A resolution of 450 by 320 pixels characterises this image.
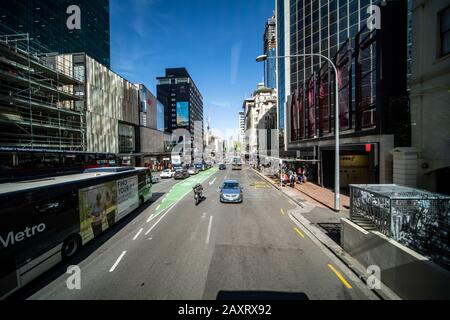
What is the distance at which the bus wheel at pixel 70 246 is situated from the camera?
6.99m

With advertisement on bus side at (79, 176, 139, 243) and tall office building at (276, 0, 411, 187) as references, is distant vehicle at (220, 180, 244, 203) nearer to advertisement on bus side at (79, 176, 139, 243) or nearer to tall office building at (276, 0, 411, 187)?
advertisement on bus side at (79, 176, 139, 243)

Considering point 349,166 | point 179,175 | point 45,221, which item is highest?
point 349,166

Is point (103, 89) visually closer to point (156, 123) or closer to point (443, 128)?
point (156, 123)

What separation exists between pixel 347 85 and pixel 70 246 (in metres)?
25.6

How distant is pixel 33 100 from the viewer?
21.4 metres

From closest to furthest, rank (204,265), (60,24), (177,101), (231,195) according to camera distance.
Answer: (204,265) < (231,195) < (60,24) < (177,101)

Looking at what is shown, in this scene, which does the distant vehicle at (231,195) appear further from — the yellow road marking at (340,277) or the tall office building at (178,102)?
the tall office building at (178,102)

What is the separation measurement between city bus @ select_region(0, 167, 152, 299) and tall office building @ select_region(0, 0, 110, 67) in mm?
30895

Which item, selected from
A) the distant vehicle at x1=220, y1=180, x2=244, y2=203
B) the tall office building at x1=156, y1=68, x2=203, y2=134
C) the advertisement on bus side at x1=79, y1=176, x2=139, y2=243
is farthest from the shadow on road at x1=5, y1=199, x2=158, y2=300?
the tall office building at x1=156, y1=68, x2=203, y2=134

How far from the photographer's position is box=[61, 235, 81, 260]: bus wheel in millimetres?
6992

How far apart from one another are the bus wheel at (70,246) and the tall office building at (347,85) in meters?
17.7

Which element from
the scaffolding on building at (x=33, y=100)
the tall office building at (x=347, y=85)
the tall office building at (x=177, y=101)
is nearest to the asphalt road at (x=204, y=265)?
the tall office building at (x=347, y=85)

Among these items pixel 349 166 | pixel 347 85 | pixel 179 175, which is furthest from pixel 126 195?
pixel 347 85

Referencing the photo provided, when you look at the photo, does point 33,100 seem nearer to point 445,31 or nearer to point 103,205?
point 103,205
